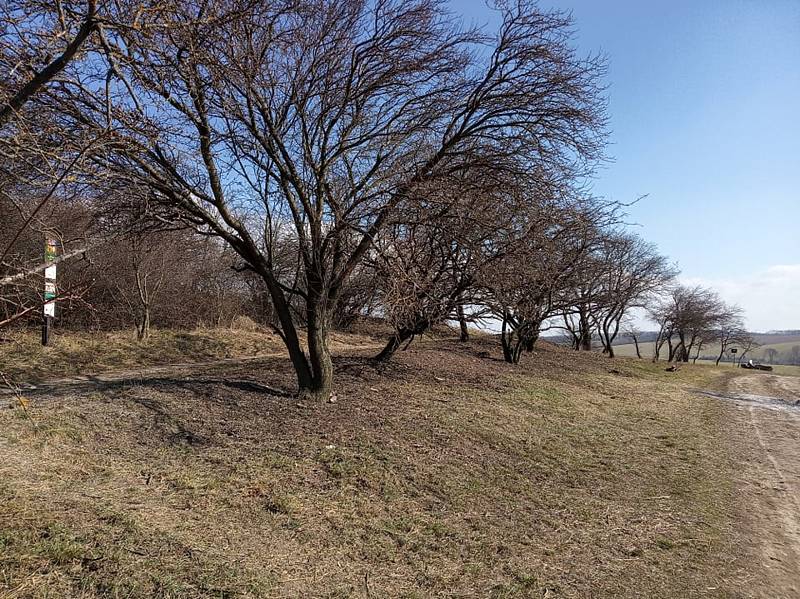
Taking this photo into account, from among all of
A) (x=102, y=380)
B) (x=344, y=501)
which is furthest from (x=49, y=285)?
(x=102, y=380)

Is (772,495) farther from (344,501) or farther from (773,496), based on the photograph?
(344,501)

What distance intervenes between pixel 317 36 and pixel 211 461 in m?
5.51

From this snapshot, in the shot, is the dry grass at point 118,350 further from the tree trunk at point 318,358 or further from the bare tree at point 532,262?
the bare tree at point 532,262

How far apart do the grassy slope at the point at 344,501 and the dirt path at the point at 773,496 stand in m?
0.24

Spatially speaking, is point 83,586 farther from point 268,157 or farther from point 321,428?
point 268,157

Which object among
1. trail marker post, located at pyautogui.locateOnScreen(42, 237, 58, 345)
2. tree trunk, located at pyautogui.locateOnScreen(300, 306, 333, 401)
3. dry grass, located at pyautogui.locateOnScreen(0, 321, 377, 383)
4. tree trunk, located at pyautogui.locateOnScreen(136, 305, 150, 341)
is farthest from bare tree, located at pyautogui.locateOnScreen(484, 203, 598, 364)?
tree trunk, located at pyautogui.locateOnScreen(136, 305, 150, 341)

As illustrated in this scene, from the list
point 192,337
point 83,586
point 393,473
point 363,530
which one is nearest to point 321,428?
point 393,473

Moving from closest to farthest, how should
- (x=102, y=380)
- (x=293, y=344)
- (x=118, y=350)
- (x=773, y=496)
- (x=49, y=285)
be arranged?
(x=49, y=285), (x=773, y=496), (x=293, y=344), (x=102, y=380), (x=118, y=350)

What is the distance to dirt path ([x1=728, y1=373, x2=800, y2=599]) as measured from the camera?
Result: 4.07m

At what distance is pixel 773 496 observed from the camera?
236 inches

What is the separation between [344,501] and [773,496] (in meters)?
5.10

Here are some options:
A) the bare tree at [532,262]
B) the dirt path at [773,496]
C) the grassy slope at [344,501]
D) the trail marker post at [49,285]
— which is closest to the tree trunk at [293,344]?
the grassy slope at [344,501]

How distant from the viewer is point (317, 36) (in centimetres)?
683

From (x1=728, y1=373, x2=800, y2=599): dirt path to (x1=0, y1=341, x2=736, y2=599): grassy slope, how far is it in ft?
0.79
